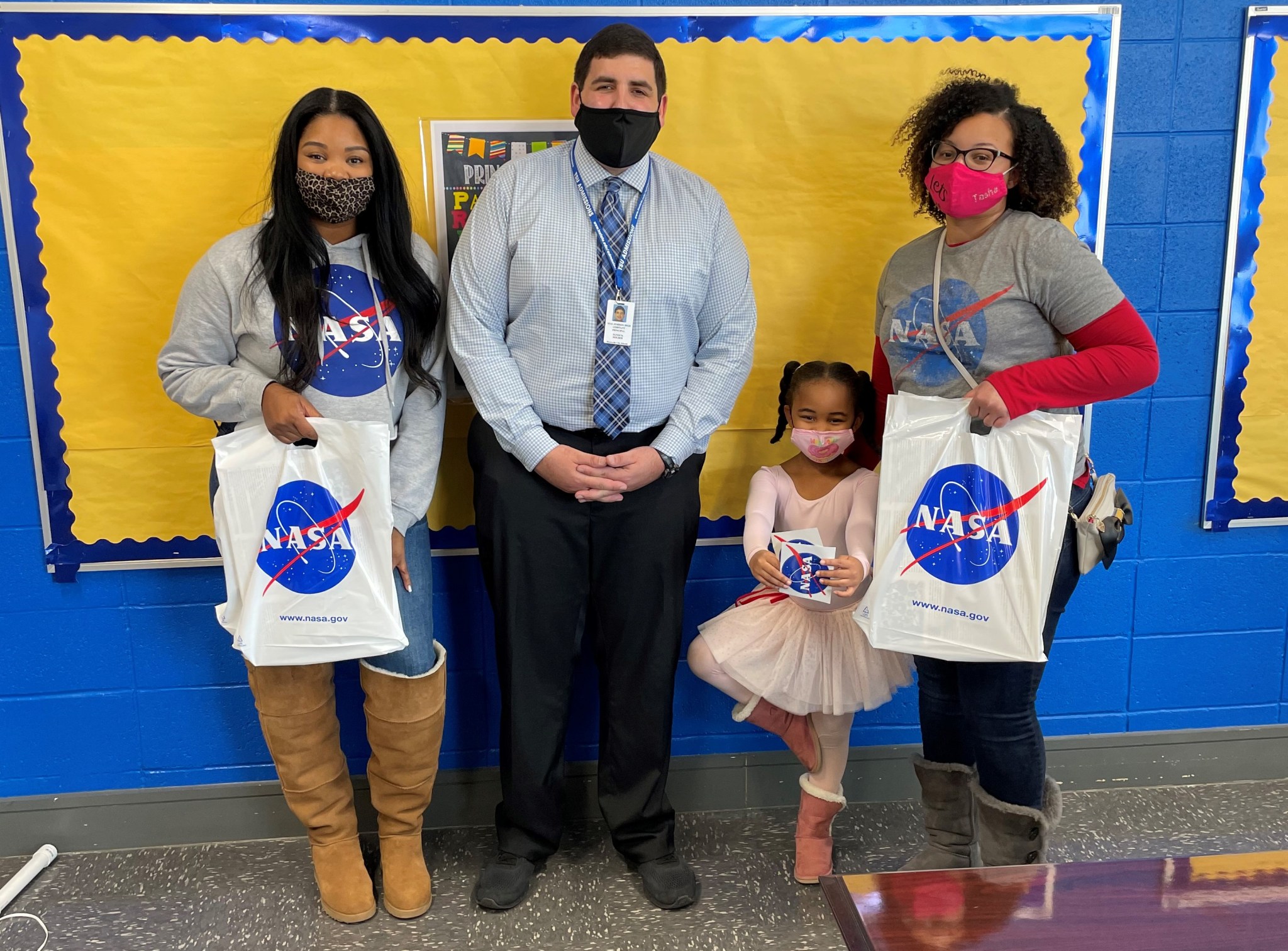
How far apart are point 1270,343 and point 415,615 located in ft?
7.04

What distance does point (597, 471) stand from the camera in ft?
6.40

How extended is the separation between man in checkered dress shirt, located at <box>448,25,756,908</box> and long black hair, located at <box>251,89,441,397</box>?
12 cm

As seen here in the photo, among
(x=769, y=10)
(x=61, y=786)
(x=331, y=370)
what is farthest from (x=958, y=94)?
(x=61, y=786)

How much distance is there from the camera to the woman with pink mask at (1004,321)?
71.5 inches

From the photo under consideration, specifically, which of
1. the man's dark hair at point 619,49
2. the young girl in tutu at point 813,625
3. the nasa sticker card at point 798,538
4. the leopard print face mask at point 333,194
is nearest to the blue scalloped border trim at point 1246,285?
the young girl in tutu at point 813,625

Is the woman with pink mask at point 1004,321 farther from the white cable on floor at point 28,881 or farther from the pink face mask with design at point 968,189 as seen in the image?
the white cable on floor at point 28,881

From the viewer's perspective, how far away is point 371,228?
1965 mm

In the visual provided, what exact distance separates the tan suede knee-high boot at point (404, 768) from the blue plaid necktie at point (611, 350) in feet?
2.15

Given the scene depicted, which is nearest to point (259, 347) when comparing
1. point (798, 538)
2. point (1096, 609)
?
point (798, 538)

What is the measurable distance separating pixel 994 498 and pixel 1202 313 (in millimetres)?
1007

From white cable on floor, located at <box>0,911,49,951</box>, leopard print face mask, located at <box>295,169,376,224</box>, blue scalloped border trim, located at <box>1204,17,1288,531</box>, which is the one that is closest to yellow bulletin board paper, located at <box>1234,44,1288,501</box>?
blue scalloped border trim, located at <box>1204,17,1288,531</box>

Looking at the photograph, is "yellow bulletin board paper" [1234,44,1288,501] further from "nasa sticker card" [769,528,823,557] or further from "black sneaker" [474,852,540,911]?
"black sneaker" [474,852,540,911]

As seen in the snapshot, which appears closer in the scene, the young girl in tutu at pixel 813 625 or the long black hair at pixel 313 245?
the long black hair at pixel 313 245

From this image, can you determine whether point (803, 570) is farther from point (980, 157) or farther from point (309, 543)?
point (309, 543)
